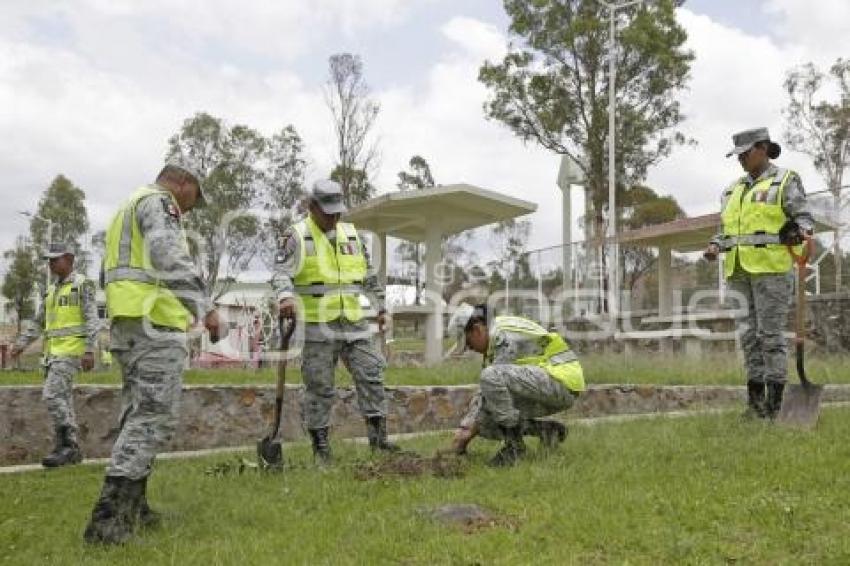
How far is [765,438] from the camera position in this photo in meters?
5.98

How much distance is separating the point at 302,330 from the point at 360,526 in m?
2.42

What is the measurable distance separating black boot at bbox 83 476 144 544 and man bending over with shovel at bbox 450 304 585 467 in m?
2.37

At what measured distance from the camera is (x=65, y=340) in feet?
27.2

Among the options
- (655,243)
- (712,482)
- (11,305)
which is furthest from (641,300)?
(11,305)

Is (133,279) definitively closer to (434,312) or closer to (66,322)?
(66,322)

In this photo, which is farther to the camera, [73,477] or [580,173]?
[580,173]

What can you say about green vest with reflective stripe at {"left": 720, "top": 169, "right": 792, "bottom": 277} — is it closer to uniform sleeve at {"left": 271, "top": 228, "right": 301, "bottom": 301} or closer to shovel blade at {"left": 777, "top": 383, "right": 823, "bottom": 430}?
shovel blade at {"left": 777, "top": 383, "right": 823, "bottom": 430}

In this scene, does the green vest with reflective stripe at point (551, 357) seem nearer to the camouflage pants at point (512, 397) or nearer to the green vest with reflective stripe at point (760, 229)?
the camouflage pants at point (512, 397)

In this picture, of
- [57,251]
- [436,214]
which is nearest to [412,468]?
[57,251]

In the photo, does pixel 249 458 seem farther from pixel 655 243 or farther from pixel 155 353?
pixel 655 243

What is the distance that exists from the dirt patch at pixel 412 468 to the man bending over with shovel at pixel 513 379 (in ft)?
1.06

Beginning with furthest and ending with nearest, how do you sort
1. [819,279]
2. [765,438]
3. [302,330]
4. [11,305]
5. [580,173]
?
[11,305] < [580,173] < [819,279] < [302,330] < [765,438]

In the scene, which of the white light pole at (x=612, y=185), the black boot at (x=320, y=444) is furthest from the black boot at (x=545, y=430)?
the white light pole at (x=612, y=185)

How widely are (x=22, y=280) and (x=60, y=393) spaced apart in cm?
3636
